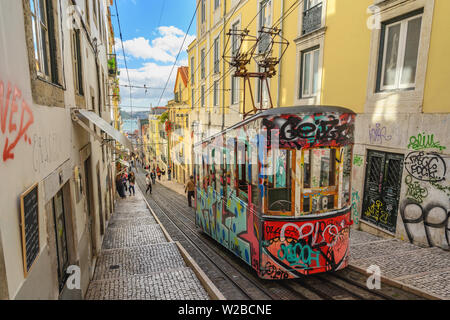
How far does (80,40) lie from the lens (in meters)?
7.36

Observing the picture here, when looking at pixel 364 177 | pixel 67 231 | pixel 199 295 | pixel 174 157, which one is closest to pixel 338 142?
pixel 199 295

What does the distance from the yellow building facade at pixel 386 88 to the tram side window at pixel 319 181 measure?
2.80m

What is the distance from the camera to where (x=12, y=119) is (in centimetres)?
253

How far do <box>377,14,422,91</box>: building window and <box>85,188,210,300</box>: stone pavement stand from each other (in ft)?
23.8

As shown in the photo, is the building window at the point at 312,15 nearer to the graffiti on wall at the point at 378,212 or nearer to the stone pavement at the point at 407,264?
the graffiti on wall at the point at 378,212

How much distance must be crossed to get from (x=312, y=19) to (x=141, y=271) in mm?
10641

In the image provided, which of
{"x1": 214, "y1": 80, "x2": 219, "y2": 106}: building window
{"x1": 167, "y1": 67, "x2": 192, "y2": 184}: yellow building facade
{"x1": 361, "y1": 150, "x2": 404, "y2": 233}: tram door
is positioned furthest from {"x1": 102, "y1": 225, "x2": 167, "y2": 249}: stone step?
{"x1": 167, "y1": 67, "x2": 192, "y2": 184}: yellow building facade

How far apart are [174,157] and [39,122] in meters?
32.7

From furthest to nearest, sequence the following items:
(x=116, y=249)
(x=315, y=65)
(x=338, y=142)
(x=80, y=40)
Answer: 1. (x=315, y=65)
2. (x=116, y=249)
3. (x=80, y=40)
4. (x=338, y=142)

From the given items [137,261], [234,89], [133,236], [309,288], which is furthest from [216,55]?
[309,288]

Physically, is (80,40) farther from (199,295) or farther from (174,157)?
(174,157)

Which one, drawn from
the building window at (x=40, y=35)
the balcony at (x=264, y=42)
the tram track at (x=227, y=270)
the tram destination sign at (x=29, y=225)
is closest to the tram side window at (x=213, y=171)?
the tram track at (x=227, y=270)

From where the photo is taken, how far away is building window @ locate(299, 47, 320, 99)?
420 inches

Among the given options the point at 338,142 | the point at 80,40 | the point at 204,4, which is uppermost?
the point at 204,4
